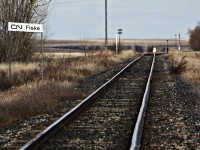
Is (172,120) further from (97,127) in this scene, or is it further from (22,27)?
(22,27)

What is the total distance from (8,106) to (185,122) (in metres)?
4.45

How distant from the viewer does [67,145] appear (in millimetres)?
6742

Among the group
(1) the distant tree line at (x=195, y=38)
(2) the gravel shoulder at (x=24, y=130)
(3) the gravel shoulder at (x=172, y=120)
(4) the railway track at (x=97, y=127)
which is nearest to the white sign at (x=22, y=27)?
(4) the railway track at (x=97, y=127)

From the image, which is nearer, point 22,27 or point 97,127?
point 97,127

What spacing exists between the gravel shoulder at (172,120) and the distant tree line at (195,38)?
110 m

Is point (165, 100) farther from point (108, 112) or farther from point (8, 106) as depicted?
point (8, 106)

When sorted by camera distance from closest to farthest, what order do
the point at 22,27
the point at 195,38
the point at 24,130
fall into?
the point at 24,130 < the point at 22,27 < the point at 195,38

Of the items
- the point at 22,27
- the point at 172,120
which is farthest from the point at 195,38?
the point at 172,120

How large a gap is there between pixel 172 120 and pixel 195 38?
391ft

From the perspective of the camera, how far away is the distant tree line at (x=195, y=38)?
12165 cm

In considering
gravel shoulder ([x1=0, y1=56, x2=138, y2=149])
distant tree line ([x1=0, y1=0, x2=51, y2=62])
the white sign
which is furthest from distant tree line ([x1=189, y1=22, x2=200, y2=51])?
gravel shoulder ([x1=0, y1=56, x2=138, y2=149])

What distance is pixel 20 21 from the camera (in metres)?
29.2

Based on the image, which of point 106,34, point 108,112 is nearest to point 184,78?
point 108,112

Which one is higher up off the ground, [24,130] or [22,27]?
[22,27]
